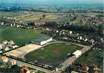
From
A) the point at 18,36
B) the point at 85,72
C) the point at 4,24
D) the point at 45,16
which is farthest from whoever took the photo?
the point at 4,24

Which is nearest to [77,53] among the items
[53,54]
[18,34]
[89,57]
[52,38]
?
[89,57]

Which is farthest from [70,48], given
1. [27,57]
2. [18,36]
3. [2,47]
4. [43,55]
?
[2,47]

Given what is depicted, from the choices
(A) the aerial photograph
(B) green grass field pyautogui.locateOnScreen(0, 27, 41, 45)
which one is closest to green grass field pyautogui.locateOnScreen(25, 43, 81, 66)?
(A) the aerial photograph

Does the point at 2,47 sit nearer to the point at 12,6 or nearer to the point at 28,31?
the point at 28,31

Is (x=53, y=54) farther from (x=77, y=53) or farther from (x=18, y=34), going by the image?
(x=18, y=34)

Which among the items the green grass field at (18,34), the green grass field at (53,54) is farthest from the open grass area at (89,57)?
the green grass field at (18,34)

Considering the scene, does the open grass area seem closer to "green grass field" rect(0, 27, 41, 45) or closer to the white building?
the white building
